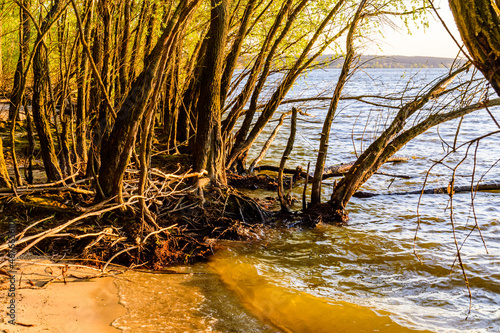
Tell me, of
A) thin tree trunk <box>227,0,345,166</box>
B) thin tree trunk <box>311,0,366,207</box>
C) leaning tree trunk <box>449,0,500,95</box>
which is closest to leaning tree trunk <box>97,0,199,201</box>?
leaning tree trunk <box>449,0,500,95</box>

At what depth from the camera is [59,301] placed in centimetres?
390

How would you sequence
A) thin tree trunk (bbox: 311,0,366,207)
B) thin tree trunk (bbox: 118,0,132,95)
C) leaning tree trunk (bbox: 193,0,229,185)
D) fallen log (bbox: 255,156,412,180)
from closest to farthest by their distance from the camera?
thin tree trunk (bbox: 118,0,132,95) < thin tree trunk (bbox: 311,0,366,207) < leaning tree trunk (bbox: 193,0,229,185) < fallen log (bbox: 255,156,412,180)

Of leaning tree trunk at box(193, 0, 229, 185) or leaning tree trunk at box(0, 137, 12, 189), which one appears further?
leaning tree trunk at box(193, 0, 229, 185)

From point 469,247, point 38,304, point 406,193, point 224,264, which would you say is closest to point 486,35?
point 38,304

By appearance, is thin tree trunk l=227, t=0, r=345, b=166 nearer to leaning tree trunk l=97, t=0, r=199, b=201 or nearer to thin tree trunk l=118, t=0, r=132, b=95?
thin tree trunk l=118, t=0, r=132, b=95

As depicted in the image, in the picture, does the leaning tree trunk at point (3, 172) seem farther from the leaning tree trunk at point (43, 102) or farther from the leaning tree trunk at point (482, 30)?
the leaning tree trunk at point (482, 30)

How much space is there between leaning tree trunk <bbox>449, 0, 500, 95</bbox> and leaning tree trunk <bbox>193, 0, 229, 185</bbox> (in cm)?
500

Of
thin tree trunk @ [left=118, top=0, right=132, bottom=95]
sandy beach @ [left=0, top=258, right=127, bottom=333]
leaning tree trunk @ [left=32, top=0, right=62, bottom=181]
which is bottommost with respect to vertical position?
sandy beach @ [left=0, top=258, right=127, bottom=333]

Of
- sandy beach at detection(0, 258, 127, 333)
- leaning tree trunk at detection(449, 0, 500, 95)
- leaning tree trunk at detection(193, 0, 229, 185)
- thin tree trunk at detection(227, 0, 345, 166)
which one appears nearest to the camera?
leaning tree trunk at detection(449, 0, 500, 95)

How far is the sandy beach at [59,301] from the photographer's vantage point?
348 cm

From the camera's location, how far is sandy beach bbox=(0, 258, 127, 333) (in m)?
3.48

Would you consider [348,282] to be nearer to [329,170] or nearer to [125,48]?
[329,170]

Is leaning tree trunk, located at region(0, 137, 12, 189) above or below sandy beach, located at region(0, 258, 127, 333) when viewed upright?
above

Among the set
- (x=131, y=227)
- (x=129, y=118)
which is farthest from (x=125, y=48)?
(x=131, y=227)
